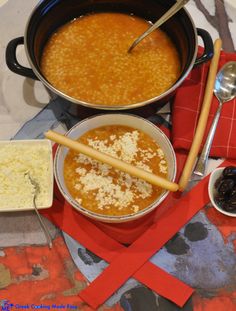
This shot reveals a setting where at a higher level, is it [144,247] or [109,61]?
[109,61]

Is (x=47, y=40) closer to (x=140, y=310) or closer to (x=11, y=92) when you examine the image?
(x=11, y=92)

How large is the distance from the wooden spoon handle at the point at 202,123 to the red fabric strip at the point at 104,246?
244 mm

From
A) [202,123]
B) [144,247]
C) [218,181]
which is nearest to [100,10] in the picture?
[202,123]

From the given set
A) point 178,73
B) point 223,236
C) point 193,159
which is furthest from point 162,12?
point 223,236

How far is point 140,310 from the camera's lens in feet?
3.23

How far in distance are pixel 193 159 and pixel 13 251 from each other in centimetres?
56

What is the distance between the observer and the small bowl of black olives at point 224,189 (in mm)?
1049

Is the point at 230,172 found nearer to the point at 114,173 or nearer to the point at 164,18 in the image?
the point at 114,173

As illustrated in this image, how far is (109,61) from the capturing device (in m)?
1.22

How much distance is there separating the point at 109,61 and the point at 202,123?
360mm

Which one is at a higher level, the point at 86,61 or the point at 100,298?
the point at 86,61

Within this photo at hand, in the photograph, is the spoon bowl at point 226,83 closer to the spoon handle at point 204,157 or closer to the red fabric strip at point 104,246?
the spoon handle at point 204,157

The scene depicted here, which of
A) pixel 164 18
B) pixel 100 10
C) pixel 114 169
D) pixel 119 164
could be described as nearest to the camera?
pixel 119 164

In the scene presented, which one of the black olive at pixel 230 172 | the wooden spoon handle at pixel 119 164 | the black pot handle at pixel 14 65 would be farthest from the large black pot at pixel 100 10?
the black olive at pixel 230 172
